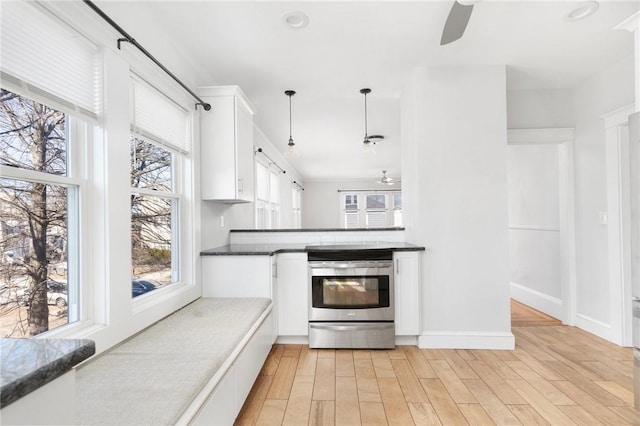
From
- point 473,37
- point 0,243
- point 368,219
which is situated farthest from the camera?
point 368,219

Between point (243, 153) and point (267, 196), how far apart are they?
8.25ft

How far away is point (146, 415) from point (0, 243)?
0.86m

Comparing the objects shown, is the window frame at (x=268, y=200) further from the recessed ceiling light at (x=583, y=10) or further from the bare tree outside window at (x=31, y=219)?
the recessed ceiling light at (x=583, y=10)

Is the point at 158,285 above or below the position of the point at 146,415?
above

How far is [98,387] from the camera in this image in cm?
129

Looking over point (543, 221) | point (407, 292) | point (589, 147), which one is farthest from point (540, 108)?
point (407, 292)

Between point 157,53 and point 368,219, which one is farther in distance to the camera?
point 368,219

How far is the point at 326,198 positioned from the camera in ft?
34.2

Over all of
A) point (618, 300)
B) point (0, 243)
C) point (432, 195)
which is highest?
point (432, 195)

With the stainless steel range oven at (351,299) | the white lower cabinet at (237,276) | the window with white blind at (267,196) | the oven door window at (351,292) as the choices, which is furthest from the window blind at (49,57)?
the window with white blind at (267,196)

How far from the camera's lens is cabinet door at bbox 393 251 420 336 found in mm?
3020

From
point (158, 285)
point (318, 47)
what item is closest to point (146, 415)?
point (158, 285)

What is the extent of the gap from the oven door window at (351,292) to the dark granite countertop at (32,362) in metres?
2.40

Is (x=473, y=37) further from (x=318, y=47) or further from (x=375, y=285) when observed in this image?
(x=375, y=285)
